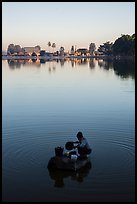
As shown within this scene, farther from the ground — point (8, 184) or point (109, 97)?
point (109, 97)

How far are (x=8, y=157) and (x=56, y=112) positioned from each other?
34.9ft

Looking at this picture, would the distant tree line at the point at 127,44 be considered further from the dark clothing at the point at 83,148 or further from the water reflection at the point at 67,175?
the water reflection at the point at 67,175

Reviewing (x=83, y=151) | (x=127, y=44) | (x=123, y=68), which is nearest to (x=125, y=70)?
(x=123, y=68)

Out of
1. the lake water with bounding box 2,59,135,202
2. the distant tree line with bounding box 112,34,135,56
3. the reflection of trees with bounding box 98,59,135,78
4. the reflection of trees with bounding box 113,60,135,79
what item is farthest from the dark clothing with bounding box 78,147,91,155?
the distant tree line with bounding box 112,34,135,56

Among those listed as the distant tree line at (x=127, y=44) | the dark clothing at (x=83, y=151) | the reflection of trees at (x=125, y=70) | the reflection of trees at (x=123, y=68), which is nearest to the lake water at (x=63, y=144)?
the dark clothing at (x=83, y=151)

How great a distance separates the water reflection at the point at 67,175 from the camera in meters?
12.9

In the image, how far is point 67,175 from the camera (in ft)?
44.0

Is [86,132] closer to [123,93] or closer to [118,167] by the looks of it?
[118,167]

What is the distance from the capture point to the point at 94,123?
858 inches

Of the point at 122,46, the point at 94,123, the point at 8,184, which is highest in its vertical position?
the point at 122,46

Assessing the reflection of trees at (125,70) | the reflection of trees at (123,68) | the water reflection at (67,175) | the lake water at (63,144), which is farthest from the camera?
the reflection of trees at (123,68)

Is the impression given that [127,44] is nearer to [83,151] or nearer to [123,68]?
[123,68]

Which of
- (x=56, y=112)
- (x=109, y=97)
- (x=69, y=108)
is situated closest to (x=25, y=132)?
(x=56, y=112)

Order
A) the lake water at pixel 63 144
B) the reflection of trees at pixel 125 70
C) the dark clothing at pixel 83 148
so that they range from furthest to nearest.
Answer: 1. the reflection of trees at pixel 125 70
2. the dark clothing at pixel 83 148
3. the lake water at pixel 63 144
